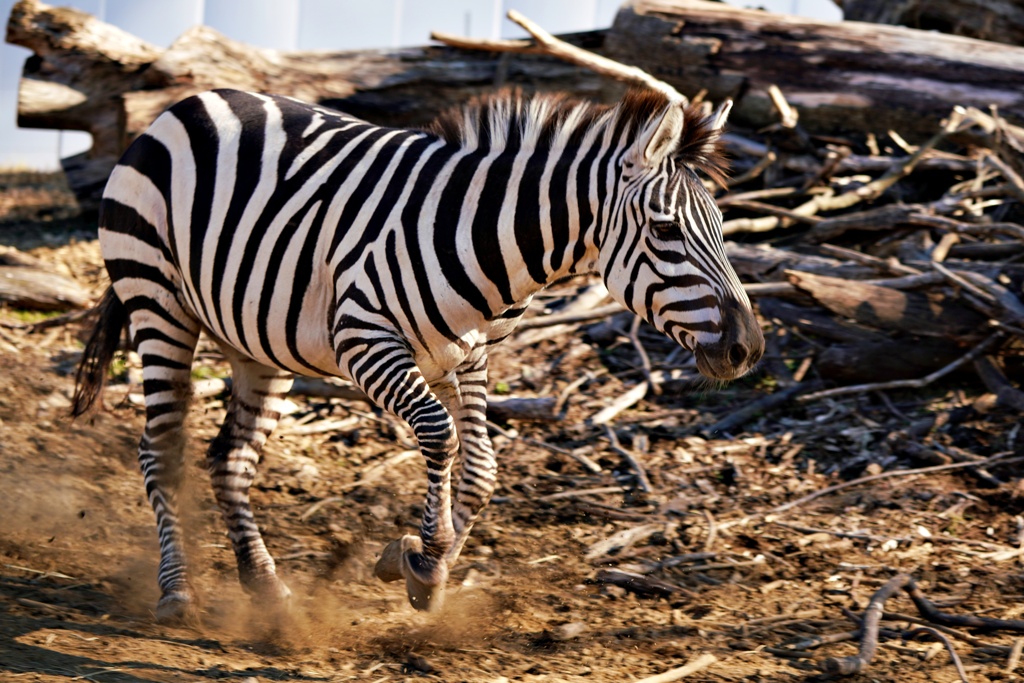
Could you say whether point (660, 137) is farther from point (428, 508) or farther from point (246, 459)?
point (246, 459)

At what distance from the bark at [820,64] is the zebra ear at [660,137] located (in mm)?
5711

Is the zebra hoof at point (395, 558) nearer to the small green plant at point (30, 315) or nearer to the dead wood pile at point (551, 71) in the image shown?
the small green plant at point (30, 315)

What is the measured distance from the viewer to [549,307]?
837 cm

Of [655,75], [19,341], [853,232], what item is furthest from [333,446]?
[655,75]

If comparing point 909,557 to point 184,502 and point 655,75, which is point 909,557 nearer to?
point 184,502

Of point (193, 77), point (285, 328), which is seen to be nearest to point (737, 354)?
point (285, 328)

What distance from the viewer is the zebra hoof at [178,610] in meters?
4.40

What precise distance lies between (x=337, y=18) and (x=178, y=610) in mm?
11874

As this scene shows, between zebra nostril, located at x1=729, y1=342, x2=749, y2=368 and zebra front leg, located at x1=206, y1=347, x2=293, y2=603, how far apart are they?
2324mm

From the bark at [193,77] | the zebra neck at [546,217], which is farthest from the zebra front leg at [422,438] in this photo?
the bark at [193,77]

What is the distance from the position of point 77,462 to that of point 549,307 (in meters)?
3.86

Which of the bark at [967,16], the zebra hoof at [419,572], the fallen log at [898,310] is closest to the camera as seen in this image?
the zebra hoof at [419,572]

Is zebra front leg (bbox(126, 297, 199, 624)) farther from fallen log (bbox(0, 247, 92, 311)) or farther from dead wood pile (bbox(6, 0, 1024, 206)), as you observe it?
dead wood pile (bbox(6, 0, 1024, 206))

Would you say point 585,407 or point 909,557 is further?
point 585,407
